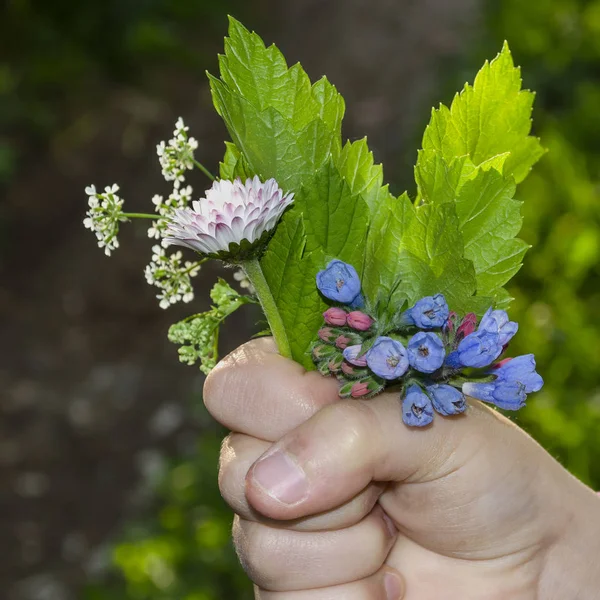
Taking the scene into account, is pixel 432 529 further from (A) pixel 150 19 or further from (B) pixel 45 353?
(A) pixel 150 19

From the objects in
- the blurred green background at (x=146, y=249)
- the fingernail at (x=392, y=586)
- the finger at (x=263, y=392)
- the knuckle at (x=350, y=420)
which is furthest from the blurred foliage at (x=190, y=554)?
the knuckle at (x=350, y=420)

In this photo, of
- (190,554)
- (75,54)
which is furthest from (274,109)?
(75,54)

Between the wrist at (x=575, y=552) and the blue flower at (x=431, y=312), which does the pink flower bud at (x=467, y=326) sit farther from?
the wrist at (x=575, y=552)

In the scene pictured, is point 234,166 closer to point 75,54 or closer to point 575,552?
point 575,552

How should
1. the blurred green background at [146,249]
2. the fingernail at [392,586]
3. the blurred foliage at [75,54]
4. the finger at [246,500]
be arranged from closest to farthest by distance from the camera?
the finger at [246,500] < the fingernail at [392,586] < the blurred green background at [146,249] < the blurred foliage at [75,54]

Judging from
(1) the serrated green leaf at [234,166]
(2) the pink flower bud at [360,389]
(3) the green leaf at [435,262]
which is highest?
(1) the serrated green leaf at [234,166]
